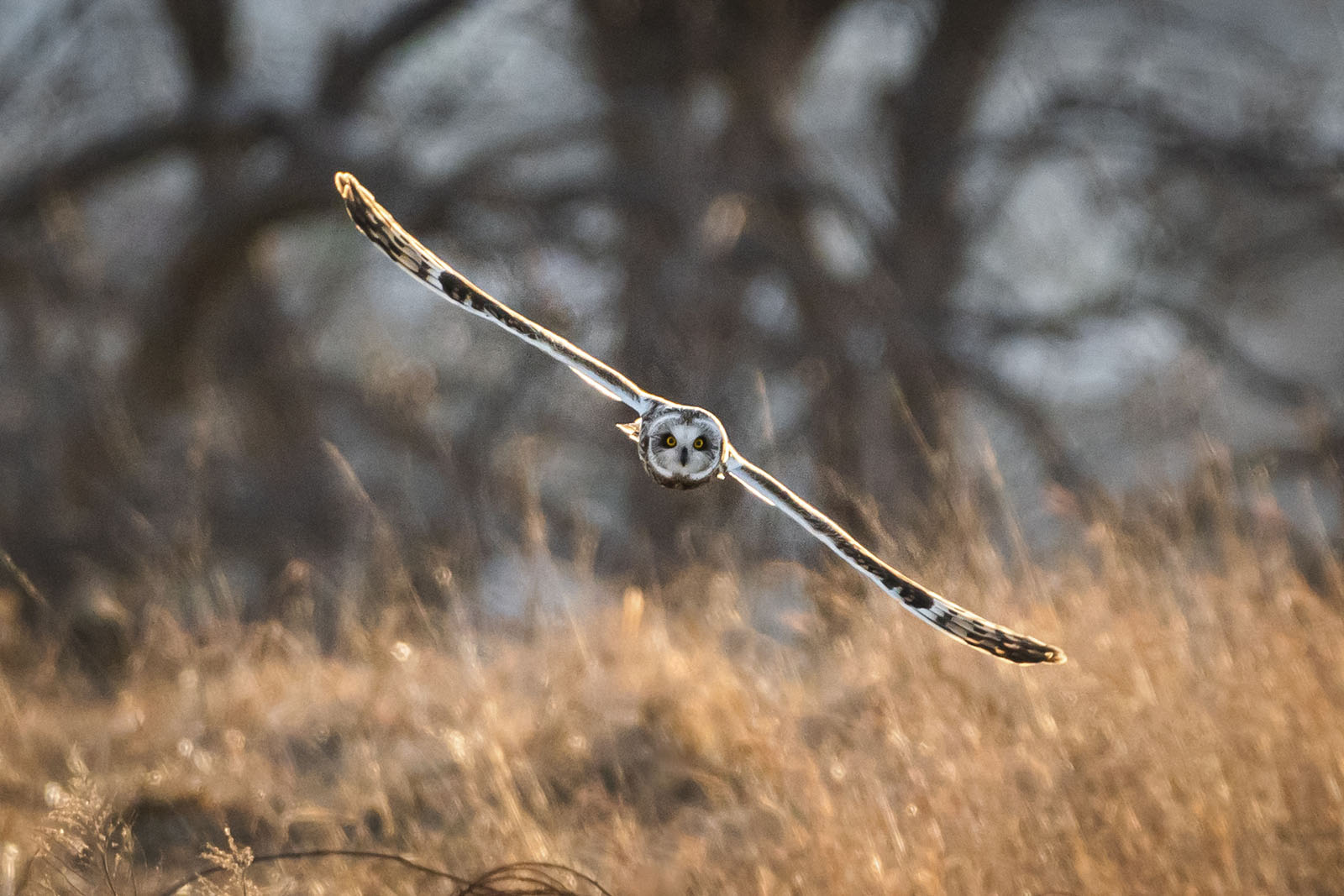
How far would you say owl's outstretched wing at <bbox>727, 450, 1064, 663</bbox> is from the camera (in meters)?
0.90

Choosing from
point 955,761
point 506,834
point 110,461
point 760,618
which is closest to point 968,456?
point 760,618

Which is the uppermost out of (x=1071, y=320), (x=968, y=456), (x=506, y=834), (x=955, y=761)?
(x=1071, y=320)

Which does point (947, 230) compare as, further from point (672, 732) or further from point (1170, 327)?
point (672, 732)

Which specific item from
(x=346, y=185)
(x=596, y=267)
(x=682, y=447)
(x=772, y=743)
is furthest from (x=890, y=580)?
(x=596, y=267)

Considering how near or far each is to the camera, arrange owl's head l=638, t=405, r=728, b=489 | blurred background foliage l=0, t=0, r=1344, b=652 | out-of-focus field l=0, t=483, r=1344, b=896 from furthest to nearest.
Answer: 1. blurred background foliage l=0, t=0, r=1344, b=652
2. out-of-focus field l=0, t=483, r=1344, b=896
3. owl's head l=638, t=405, r=728, b=489

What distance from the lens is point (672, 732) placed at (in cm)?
222

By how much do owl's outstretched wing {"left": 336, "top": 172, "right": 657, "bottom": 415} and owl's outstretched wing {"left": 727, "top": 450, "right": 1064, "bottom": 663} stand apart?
0.12 meters

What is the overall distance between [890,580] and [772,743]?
3.17 feet

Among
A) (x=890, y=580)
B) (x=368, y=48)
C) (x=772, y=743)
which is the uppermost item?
(x=368, y=48)

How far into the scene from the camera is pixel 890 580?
918mm

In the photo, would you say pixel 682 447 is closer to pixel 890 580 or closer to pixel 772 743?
pixel 890 580

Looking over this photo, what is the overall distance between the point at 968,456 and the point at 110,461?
13.7 ft

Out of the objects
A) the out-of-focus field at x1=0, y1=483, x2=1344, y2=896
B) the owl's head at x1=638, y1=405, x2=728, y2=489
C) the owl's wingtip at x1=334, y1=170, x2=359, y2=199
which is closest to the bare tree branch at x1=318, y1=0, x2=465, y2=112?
the out-of-focus field at x1=0, y1=483, x2=1344, y2=896

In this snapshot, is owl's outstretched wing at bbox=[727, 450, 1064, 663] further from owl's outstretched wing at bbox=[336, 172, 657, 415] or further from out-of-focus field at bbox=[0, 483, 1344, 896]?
out-of-focus field at bbox=[0, 483, 1344, 896]
